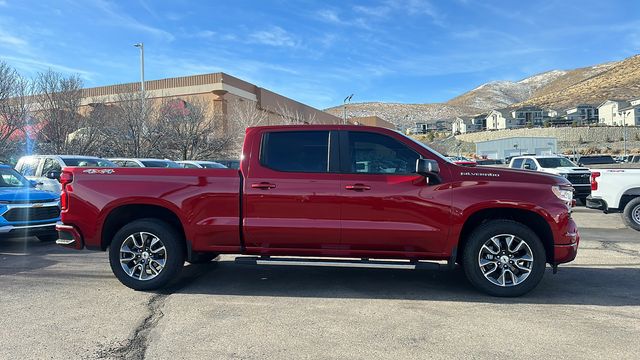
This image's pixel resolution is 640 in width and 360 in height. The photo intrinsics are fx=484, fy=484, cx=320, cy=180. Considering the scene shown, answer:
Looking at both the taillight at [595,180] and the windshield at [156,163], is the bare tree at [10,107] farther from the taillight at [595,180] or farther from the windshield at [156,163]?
the taillight at [595,180]

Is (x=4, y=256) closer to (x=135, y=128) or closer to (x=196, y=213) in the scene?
(x=196, y=213)

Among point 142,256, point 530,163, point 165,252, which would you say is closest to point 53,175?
point 142,256

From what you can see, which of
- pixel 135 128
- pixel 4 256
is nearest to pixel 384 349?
pixel 4 256

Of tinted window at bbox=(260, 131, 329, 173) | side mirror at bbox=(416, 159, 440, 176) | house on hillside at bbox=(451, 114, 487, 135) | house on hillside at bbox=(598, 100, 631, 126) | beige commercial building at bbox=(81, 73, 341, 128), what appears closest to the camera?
side mirror at bbox=(416, 159, 440, 176)

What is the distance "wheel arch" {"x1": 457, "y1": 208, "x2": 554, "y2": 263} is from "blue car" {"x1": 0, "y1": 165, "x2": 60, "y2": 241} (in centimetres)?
767

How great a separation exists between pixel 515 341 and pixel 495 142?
7270 cm

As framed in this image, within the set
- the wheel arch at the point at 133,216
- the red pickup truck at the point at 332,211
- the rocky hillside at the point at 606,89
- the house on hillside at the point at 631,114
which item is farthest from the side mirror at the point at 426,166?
the rocky hillside at the point at 606,89

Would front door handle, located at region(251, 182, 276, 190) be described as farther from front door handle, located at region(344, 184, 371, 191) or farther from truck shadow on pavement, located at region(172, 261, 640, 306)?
truck shadow on pavement, located at region(172, 261, 640, 306)

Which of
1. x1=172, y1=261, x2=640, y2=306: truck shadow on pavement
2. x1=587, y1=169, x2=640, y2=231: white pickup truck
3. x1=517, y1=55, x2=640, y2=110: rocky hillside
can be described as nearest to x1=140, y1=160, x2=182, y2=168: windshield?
x1=172, y1=261, x2=640, y2=306: truck shadow on pavement

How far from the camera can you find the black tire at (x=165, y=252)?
5.89 metres

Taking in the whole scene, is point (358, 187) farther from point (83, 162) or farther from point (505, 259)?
point (83, 162)

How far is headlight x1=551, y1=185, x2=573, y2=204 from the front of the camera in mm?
5586

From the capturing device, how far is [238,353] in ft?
13.3

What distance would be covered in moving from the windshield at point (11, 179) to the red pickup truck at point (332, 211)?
4.78 m
